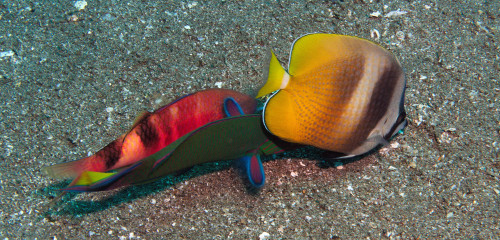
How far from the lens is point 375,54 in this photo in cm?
164

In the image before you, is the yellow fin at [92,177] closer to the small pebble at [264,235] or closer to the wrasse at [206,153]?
the wrasse at [206,153]

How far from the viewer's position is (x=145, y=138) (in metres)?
1.60

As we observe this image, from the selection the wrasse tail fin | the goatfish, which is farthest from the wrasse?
the wrasse tail fin

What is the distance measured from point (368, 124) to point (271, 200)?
2.36 feet

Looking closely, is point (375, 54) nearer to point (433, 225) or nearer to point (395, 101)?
point (395, 101)

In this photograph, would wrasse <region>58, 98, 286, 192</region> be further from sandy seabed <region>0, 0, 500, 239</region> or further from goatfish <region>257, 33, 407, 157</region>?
sandy seabed <region>0, 0, 500, 239</region>

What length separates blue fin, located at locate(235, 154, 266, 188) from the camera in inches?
67.9

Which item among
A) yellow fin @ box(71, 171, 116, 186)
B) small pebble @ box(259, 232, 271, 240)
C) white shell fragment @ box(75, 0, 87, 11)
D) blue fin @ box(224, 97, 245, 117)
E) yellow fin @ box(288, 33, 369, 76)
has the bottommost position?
small pebble @ box(259, 232, 271, 240)

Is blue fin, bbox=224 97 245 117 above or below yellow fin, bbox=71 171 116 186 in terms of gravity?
below

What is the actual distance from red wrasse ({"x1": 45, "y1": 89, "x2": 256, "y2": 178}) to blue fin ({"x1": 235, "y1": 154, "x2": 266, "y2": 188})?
31cm

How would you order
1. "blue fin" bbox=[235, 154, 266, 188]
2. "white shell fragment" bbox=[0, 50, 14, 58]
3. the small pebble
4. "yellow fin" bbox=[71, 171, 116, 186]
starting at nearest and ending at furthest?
"yellow fin" bbox=[71, 171, 116, 186]
"blue fin" bbox=[235, 154, 266, 188]
the small pebble
"white shell fragment" bbox=[0, 50, 14, 58]

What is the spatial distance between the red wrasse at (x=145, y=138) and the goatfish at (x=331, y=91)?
377 mm

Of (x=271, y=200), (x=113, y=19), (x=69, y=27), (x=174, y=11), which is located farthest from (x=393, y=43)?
(x=69, y=27)

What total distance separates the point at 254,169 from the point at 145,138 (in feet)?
1.84
